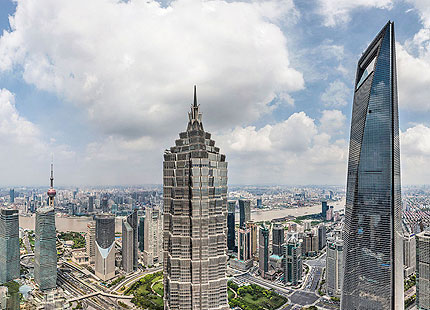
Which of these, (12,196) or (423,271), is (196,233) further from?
(12,196)

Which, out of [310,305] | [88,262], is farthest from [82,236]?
[310,305]

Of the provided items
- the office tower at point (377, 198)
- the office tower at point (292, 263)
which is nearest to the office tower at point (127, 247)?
the office tower at point (292, 263)

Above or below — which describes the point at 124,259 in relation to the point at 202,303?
below

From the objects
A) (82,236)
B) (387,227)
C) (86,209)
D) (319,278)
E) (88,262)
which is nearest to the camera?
(387,227)

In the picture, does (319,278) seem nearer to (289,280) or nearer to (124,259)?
(289,280)

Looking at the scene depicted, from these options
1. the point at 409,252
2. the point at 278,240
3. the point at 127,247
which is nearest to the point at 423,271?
the point at 409,252

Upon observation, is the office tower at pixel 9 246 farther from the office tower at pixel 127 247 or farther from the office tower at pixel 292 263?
the office tower at pixel 292 263
